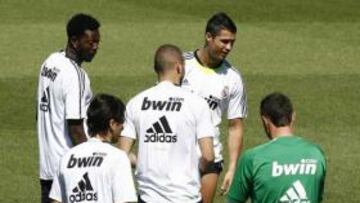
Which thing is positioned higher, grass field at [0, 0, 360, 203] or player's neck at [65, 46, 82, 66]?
player's neck at [65, 46, 82, 66]

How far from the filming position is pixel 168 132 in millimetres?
10688

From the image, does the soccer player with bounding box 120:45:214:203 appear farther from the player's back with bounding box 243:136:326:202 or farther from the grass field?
the grass field

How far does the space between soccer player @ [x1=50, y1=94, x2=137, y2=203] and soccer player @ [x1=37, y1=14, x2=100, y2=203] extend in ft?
5.96

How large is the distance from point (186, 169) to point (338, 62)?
672 inches

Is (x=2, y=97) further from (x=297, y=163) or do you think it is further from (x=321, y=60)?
(x=297, y=163)

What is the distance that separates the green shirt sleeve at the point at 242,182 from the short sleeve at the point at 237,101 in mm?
3418

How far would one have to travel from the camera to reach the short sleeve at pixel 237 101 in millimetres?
13008

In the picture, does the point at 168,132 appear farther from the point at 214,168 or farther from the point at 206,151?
the point at 214,168

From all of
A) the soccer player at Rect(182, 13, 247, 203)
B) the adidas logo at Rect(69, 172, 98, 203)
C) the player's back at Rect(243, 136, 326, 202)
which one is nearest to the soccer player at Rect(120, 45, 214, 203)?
the adidas logo at Rect(69, 172, 98, 203)

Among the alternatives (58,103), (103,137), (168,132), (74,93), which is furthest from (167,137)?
(58,103)

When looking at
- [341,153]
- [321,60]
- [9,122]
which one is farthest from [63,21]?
[341,153]

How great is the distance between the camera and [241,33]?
3150 cm

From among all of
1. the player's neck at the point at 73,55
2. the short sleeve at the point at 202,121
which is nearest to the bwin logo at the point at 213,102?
the player's neck at the point at 73,55

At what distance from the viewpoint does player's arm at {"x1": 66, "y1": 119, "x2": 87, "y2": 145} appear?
38.0ft
